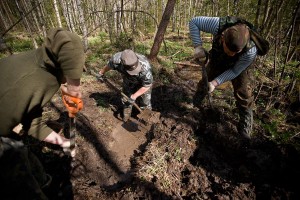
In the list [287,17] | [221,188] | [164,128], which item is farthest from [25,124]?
[287,17]

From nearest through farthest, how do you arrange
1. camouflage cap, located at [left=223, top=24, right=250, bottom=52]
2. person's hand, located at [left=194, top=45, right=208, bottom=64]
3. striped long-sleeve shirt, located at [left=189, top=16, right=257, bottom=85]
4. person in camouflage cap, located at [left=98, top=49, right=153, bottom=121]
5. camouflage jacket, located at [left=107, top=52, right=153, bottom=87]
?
camouflage cap, located at [left=223, top=24, right=250, bottom=52]
striped long-sleeve shirt, located at [left=189, top=16, right=257, bottom=85]
person's hand, located at [left=194, top=45, right=208, bottom=64]
person in camouflage cap, located at [left=98, top=49, right=153, bottom=121]
camouflage jacket, located at [left=107, top=52, right=153, bottom=87]

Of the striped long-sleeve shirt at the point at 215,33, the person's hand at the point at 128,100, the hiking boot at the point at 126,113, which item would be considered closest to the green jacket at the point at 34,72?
the person's hand at the point at 128,100

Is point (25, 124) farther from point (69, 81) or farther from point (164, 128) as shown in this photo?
point (164, 128)

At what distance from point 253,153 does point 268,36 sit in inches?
98.8

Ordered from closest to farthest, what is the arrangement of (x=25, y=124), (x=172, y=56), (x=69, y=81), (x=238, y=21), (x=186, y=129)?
(x=69, y=81)
(x=25, y=124)
(x=238, y=21)
(x=186, y=129)
(x=172, y=56)

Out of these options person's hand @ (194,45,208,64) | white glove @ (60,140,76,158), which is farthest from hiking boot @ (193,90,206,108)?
white glove @ (60,140,76,158)

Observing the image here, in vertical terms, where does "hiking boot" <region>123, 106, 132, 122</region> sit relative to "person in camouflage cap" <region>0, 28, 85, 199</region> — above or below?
below

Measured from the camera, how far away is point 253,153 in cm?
303

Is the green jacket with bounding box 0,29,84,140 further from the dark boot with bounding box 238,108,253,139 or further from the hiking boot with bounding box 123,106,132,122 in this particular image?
the dark boot with bounding box 238,108,253,139

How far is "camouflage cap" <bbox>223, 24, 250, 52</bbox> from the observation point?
8.02ft

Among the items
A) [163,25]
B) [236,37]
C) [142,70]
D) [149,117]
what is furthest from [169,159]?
[163,25]

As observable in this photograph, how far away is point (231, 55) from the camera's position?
284 centimetres

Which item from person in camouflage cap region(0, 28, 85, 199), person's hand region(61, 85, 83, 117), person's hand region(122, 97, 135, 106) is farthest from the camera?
person's hand region(122, 97, 135, 106)

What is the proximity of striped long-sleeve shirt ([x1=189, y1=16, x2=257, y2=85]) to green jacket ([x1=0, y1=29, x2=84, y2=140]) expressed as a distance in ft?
6.86
